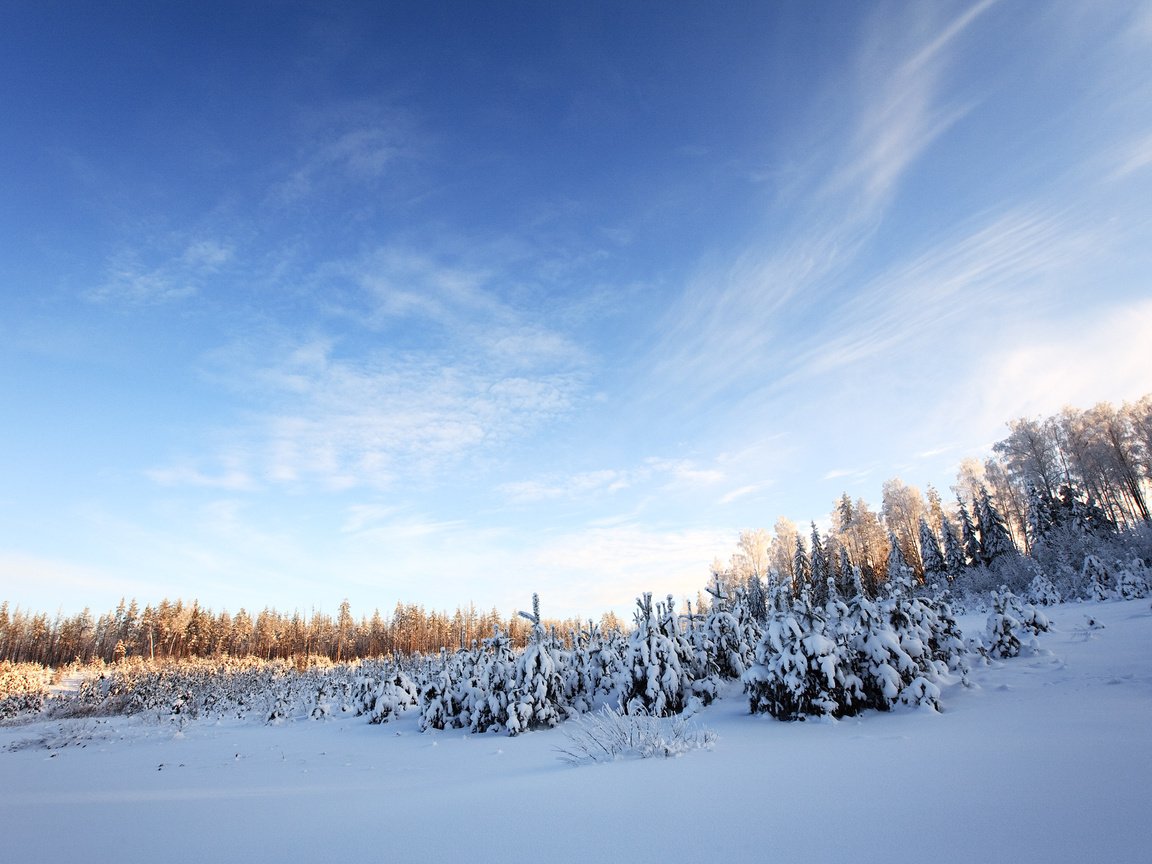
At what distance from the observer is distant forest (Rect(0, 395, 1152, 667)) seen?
24172 mm


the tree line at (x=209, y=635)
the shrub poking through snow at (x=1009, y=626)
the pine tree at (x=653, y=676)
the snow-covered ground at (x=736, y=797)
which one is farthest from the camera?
the tree line at (x=209, y=635)

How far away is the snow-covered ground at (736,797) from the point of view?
→ 321 cm

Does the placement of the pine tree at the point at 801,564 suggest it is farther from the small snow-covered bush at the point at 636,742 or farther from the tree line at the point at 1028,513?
the small snow-covered bush at the point at 636,742

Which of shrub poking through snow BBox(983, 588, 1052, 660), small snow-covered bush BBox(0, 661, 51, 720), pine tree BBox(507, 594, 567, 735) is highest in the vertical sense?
shrub poking through snow BBox(983, 588, 1052, 660)

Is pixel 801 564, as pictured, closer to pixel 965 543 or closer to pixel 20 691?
pixel 965 543

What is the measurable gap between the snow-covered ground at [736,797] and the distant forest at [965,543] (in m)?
4.19

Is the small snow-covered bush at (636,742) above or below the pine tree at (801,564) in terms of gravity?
below

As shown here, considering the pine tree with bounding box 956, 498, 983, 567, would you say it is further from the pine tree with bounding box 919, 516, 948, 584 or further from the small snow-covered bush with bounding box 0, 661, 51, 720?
the small snow-covered bush with bounding box 0, 661, 51, 720

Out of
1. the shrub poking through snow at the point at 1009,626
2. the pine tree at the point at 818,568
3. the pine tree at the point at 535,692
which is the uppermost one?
the pine tree at the point at 818,568

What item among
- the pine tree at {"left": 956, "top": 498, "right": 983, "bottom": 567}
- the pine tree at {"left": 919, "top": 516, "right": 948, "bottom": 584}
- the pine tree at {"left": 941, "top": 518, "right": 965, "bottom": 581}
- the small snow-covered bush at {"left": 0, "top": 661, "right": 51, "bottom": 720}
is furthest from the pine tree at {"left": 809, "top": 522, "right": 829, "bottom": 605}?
the small snow-covered bush at {"left": 0, "top": 661, "right": 51, "bottom": 720}

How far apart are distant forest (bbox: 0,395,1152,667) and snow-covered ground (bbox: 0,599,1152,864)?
4193 millimetres

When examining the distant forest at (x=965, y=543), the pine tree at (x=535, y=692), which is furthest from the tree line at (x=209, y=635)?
the pine tree at (x=535, y=692)

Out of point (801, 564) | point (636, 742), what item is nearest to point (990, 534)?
point (801, 564)

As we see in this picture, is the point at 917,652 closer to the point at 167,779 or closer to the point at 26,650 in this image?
the point at 167,779
